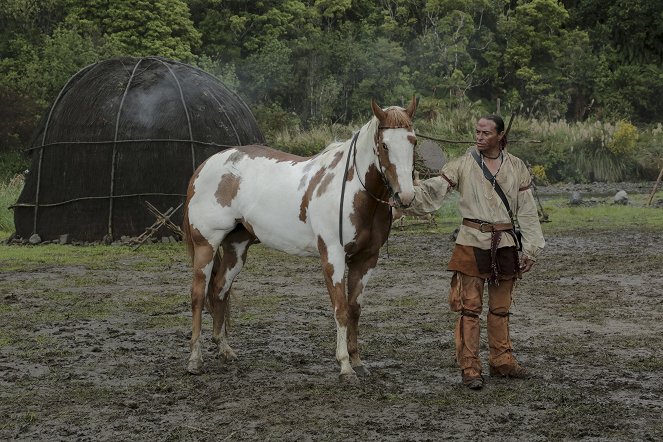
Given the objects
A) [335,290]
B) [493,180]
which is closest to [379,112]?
[493,180]

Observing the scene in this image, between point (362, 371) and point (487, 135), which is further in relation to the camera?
point (362, 371)

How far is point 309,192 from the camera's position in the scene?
6828 millimetres

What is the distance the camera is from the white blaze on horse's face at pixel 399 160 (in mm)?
6023

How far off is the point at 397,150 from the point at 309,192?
95 centimetres

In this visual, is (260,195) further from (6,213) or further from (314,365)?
(6,213)

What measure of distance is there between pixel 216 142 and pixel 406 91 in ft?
80.7

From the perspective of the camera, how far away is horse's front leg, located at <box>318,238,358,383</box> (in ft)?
21.2

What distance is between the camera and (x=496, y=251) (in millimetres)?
6422

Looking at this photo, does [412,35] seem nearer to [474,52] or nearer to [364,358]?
[474,52]

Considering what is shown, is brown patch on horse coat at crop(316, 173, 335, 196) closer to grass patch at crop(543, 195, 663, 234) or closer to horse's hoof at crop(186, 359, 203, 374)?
horse's hoof at crop(186, 359, 203, 374)

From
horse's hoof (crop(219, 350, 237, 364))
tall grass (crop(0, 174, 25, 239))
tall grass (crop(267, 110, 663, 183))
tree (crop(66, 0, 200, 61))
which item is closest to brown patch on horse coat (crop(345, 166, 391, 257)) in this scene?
horse's hoof (crop(219, 350, 237, 364))

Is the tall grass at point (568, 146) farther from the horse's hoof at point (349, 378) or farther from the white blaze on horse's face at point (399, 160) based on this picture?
the white blaze on horse's face at point (399, 160)

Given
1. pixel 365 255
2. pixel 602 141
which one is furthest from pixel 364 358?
pixel 602 141

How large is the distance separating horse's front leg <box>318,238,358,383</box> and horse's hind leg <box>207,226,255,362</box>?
1096mm
